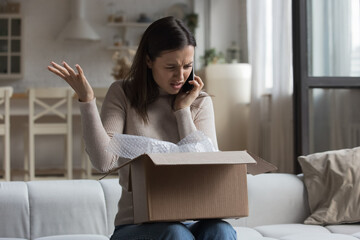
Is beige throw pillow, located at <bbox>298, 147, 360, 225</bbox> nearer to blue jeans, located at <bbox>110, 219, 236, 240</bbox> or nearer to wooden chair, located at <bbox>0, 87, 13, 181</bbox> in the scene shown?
blue jeans, located at <bbox>110, 219, 236, 240</bbox>

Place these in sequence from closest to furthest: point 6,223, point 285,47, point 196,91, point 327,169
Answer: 1. point 196,91
2. point 6,223
3. point 327,169
4. point 285,47

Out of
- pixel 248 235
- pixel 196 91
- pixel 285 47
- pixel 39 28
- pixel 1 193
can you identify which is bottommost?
pixel 248 235

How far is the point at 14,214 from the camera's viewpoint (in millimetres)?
2553

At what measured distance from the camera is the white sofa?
2.54 metres

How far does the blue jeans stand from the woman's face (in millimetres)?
→ 405

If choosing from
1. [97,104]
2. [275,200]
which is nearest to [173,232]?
[275,200]

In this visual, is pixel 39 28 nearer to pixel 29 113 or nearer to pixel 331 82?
pixel 29 113

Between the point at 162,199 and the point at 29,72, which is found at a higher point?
the point at 29,72

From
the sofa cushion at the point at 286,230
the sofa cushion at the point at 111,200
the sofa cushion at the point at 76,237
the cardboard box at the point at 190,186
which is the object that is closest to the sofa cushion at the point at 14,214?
the sofa cushion at the point at 76,237

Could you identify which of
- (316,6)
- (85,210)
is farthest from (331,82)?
(85,210)

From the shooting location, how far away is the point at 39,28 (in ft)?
24.1

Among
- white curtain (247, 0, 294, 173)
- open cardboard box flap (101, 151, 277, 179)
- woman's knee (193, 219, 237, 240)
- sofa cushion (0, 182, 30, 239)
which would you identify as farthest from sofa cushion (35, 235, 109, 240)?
white curtain (247, 0, 294, 173)

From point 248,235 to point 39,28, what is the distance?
537 cm

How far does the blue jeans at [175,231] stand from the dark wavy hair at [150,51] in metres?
0.35
